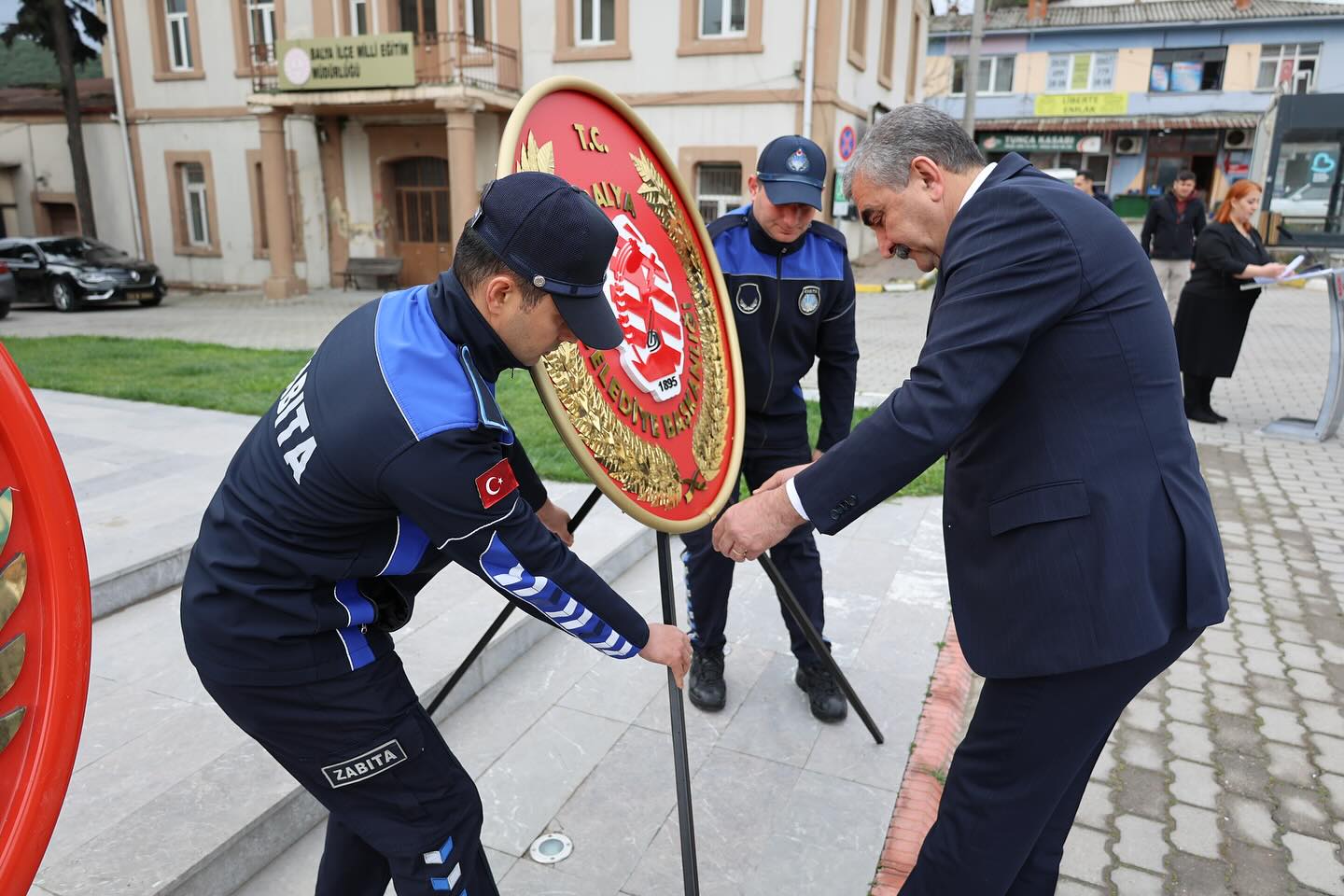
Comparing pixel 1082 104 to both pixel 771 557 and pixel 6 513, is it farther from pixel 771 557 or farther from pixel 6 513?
pixel 6 513

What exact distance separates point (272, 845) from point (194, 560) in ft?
3.81

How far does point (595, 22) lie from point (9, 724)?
1808 centimetres

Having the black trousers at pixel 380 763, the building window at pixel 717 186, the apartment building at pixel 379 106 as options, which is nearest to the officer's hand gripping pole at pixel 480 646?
the black trousers at pixel 380 763

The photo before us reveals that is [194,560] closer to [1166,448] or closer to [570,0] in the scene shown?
→ [1166,448]

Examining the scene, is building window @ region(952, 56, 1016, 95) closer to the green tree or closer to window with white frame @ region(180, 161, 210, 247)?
window with white frame @ region(180, 161, 210, 247)

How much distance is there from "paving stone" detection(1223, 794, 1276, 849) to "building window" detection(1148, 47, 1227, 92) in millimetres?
35331

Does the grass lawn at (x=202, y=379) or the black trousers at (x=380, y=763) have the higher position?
the black trousers at (x=380, y=763)

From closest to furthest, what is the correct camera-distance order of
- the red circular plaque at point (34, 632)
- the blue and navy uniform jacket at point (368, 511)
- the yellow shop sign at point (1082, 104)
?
the red circular plaque at point (34, 632) < the blue and navy uniform jacket at point (368, 511) < the yellow shop sign at point (1082, 104)

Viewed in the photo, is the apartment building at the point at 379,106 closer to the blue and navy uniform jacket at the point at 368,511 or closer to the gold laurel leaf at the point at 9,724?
the blue and navy uniform jacket at the point at 368,511

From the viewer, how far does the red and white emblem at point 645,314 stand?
7.25ft

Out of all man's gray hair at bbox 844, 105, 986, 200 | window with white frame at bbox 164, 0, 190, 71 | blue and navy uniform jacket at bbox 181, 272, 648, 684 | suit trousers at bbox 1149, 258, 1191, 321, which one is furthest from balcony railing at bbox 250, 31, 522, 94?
blue and navy uniform jacket at bbox 181, 272, 648, 684

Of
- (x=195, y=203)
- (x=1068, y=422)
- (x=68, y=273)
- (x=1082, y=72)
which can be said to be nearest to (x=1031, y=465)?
(x=1068, y=422)

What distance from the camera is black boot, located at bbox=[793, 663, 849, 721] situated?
3.24 m

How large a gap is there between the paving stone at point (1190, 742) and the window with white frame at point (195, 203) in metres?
A: 21.8
